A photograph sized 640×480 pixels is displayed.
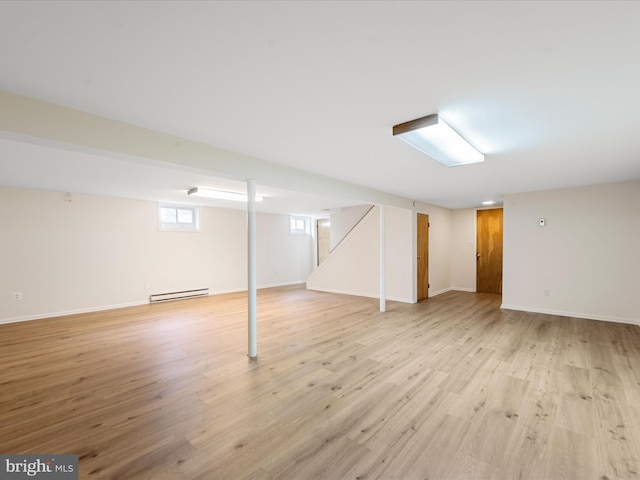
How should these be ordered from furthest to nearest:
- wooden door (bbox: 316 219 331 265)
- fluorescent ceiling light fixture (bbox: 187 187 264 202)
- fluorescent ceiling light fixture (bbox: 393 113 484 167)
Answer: wooden door (bbox: 316 219 331 265), fluorescent ceiling light fixture (bbox: 187 187 264 202), fluorescent ceiling light fixture (bbox: 393 113 484 167)

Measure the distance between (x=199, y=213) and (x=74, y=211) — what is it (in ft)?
8.12

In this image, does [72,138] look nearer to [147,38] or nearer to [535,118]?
[147,38]

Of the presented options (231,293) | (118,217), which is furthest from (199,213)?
(231,293)

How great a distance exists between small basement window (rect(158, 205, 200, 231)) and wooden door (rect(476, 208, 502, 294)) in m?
7.74

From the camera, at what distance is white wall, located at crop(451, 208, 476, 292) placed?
765cm

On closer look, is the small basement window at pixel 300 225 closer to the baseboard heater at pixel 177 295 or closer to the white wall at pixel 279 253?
the white wall at pixel 279 253

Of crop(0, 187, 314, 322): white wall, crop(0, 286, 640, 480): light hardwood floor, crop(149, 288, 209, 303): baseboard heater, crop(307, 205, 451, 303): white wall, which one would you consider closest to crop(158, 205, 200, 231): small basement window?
crop(0, 187, 314, 322): white wall

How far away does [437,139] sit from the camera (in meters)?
2.41

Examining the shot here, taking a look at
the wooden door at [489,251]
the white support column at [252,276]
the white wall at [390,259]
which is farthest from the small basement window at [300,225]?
the white support column at [252,276]

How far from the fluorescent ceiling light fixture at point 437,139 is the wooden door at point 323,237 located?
23.8ft

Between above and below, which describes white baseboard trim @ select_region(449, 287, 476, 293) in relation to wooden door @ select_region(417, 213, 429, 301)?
below

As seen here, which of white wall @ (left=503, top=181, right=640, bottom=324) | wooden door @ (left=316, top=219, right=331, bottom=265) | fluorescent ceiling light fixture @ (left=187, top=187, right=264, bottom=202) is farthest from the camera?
wooden door @ (left=316, top=219, right=331, bottom=265)

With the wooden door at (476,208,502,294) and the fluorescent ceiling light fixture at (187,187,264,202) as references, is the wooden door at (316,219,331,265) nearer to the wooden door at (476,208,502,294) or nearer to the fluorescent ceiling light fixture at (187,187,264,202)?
the fluorescent ceiling light fixture at (187,187,264,202)

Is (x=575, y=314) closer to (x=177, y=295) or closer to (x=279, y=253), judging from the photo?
(x=279, y=253)
